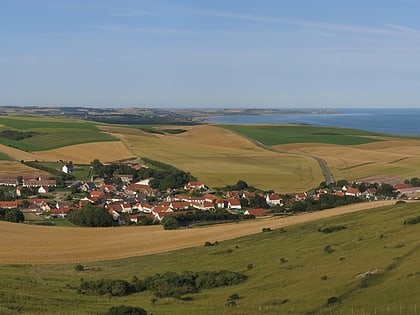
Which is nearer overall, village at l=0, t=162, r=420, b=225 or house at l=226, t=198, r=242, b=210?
village at l=0, t=162, r=420, b=225

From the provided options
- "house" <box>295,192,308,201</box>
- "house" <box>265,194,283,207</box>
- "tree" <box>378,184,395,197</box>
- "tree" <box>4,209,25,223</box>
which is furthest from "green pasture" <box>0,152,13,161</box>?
"tree" <box>378,184,395,197</box>

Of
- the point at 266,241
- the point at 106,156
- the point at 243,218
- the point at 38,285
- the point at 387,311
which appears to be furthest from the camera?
the point at 106,156

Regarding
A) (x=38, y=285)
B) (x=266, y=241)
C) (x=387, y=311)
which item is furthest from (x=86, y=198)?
(x=387, y=311)

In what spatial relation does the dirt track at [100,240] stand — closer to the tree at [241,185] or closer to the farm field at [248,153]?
the tree at [241,185]

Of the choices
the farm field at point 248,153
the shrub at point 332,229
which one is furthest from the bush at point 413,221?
the farm field at point 248,153

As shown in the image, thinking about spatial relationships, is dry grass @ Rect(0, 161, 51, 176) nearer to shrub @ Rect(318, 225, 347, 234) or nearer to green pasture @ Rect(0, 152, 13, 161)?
green pasture @ Rect(0, 152, 13, 161)

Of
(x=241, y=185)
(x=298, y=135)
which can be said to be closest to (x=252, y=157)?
(x=241, y=185)

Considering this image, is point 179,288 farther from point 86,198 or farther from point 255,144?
point 255,144
